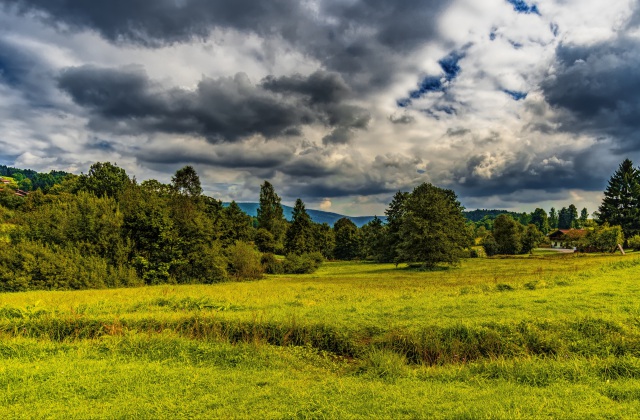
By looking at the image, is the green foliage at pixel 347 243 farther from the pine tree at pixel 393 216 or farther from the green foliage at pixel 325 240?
the pine tree at pixel 393 216

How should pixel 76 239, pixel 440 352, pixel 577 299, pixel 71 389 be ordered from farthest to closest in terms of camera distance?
pixel 76 239, pixel 577 299, pixel 440 352, pixel 71 389

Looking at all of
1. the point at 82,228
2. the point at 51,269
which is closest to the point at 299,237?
the point at 82,228

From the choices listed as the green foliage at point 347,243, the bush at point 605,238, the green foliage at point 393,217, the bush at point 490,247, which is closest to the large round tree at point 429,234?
the green foliage at point 393,217

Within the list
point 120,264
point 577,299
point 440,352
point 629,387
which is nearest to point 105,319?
point 440,352

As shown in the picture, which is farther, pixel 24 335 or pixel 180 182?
pixel 180 182

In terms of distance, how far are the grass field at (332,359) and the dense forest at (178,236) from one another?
57.6 ft

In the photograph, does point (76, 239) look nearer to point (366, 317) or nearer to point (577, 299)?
point (366, 317)

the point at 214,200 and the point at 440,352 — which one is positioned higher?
the point at 214,200

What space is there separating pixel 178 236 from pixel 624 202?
91240mm

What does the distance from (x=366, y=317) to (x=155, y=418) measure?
7.95 m

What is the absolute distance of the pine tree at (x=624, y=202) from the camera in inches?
→ 2763

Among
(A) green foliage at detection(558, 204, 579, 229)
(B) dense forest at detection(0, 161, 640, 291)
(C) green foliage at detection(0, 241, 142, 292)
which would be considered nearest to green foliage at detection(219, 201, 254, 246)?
(B) dense forest at detection(0, 161, 640, 291)

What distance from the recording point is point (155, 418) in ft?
20.2

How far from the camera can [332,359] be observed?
9961 millimetres
